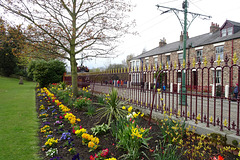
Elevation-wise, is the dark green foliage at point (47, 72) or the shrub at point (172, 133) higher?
the dark green foliage at point (47, 72)

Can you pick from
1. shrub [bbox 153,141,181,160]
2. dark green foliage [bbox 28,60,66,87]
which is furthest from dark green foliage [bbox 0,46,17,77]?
shrub [bbox 153,141,181,160]

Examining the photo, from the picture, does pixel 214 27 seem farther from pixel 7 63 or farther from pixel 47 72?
pixel 7 63

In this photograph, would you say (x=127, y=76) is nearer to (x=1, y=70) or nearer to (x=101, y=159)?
(x=101, y=159)

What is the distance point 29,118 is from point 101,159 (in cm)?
401

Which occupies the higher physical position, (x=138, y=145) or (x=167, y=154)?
(x=167, y=154)

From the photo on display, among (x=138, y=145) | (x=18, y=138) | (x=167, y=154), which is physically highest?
(x=167, y=154)

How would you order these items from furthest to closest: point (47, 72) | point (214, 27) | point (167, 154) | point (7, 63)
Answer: point (7, 63) < point (214, 27) < point (47, 72) < point (167, 154)

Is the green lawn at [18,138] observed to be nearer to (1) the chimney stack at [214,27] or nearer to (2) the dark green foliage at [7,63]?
(1) the chimney stack at [214,27]

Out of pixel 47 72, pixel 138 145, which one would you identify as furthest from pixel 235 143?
pixel 47 72

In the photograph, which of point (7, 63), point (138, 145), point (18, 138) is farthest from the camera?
point (7, 63)

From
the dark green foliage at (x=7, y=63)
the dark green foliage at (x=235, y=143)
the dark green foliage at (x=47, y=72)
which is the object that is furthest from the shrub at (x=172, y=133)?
the dark green foliage at (x=7, y=63)

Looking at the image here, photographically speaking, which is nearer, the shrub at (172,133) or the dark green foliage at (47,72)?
the shrub at (172,133)

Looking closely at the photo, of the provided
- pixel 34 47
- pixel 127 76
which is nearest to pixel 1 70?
pixel 34 47

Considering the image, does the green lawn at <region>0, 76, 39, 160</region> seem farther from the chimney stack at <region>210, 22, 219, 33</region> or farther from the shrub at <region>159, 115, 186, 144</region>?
the chimney stack at <region>210, 22, 219, 33</region>
